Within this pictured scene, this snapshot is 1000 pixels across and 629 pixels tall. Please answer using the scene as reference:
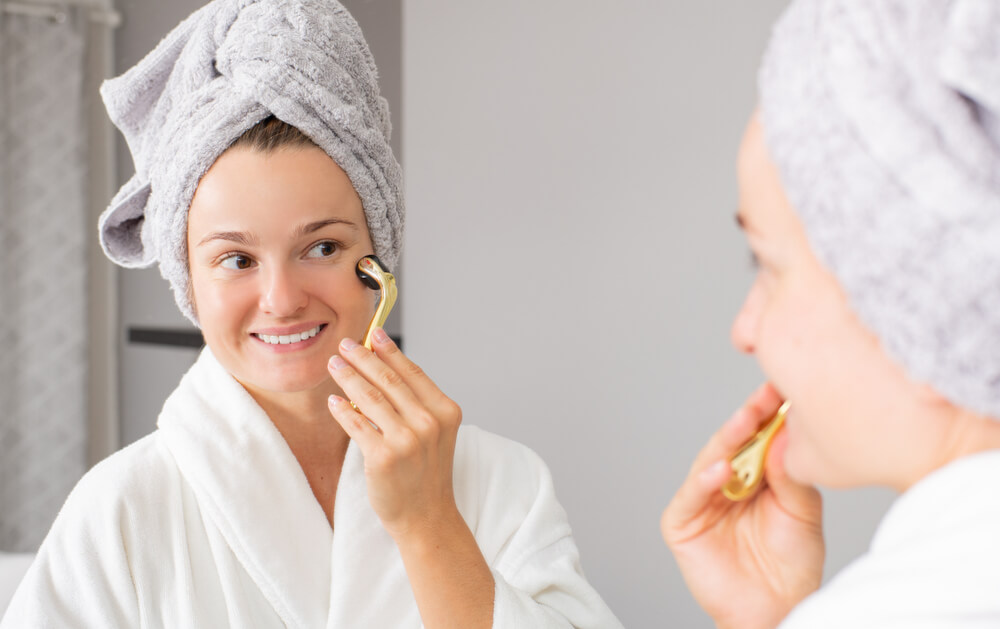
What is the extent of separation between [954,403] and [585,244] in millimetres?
1197

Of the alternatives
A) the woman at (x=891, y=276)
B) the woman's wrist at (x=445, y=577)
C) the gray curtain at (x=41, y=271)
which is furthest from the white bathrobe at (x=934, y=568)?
the gray curtain at (x=41, y=271)

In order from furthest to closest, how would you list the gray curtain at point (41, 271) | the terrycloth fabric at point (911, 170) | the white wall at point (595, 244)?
the gray curtain at point (41, 271)
the white wall at point (595, 244)
the terrycloth fabric at point (911, 170)

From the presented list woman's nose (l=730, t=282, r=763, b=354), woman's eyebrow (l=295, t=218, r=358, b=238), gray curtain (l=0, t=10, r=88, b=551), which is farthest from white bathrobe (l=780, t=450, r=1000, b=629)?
gray curtain (l=0, t=10, r=88, b=551)

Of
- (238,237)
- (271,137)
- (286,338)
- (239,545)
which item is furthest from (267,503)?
(271,137)

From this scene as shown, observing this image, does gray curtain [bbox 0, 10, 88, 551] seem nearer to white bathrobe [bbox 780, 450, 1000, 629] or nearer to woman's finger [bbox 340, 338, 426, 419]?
woman's finger [bbox 340, 338, 426, 419]

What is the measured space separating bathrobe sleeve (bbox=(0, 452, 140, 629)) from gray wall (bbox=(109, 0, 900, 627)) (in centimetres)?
98

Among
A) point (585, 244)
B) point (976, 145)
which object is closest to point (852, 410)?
point (976, 145)

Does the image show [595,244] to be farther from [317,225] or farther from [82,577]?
[82,577]

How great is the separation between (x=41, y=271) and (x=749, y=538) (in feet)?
8.48

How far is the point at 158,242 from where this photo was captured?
0.91m

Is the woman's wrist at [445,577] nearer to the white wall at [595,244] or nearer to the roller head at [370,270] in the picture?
the roller head at [370,270]

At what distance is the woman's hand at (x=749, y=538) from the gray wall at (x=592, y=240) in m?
Result: 0.66

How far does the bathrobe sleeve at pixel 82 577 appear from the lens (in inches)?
30.8

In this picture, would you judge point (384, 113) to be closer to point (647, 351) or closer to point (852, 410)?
point (852, 410)
